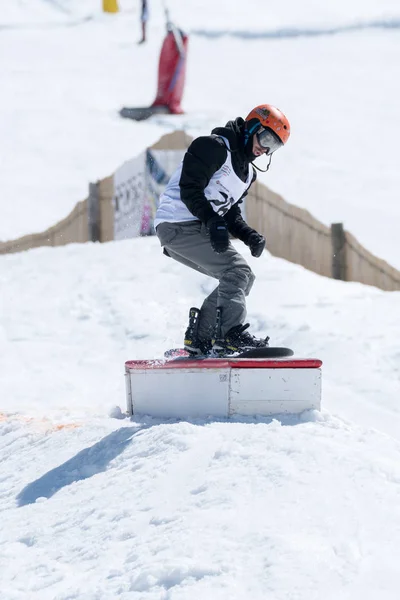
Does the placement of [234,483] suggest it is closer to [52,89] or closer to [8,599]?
[8,599]

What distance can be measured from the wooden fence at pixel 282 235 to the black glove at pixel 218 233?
6.17 m

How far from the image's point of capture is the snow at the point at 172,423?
354 centimetres

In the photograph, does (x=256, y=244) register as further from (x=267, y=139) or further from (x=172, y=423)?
(x=172, y=423)

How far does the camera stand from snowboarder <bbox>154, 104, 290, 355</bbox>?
223 inches

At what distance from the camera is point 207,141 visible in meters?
5.64

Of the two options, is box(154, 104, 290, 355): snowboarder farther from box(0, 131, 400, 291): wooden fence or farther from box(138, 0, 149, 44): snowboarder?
box(138, 0, 149, 44): snowboarder

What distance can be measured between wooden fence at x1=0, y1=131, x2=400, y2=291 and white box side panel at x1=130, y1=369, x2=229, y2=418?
615cm

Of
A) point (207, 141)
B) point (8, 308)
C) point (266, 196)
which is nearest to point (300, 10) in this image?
point (266, 196)

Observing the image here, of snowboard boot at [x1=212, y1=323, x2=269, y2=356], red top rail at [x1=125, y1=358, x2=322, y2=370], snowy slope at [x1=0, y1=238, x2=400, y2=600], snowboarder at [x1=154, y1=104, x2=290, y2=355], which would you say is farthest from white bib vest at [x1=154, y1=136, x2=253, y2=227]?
snowy slope at [x1=0, y1=238, x2=400, y2=600]

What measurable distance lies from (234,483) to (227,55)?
104ft

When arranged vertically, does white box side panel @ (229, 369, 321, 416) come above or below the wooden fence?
below

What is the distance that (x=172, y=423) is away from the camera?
5.52 metres

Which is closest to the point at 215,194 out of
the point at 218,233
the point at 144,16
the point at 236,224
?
the point at 218,233

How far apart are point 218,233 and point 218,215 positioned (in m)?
0.14
